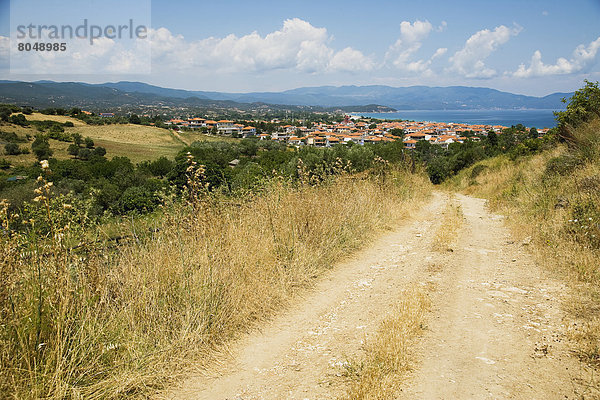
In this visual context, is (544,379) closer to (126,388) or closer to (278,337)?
(278,337)

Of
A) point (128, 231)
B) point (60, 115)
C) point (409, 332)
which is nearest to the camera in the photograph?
point (409, 332)

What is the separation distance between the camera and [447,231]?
698cm

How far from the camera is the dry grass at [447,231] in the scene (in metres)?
6.07

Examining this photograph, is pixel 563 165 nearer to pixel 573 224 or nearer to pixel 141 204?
pixel 573 224

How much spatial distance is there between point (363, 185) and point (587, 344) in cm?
593

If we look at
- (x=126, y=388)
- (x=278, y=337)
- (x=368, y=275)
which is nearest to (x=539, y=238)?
(x=368, y=275)

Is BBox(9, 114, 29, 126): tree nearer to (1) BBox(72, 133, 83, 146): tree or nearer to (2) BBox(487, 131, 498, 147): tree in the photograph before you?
(1) BBox(72, 133, 83, 146): tree

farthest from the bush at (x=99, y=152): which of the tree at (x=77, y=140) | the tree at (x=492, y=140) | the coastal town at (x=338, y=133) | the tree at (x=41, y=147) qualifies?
the tree at (x=492, y=140)

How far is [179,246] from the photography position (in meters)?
3.99

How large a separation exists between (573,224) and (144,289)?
6129 mm

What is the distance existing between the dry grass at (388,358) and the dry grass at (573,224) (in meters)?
1.27

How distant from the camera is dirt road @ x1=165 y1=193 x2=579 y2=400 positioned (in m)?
2.61

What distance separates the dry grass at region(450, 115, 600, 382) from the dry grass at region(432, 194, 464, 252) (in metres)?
1.08

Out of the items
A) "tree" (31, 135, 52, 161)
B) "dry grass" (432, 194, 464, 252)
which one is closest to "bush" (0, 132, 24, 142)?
"tree" (31, 135, 52, 161)
